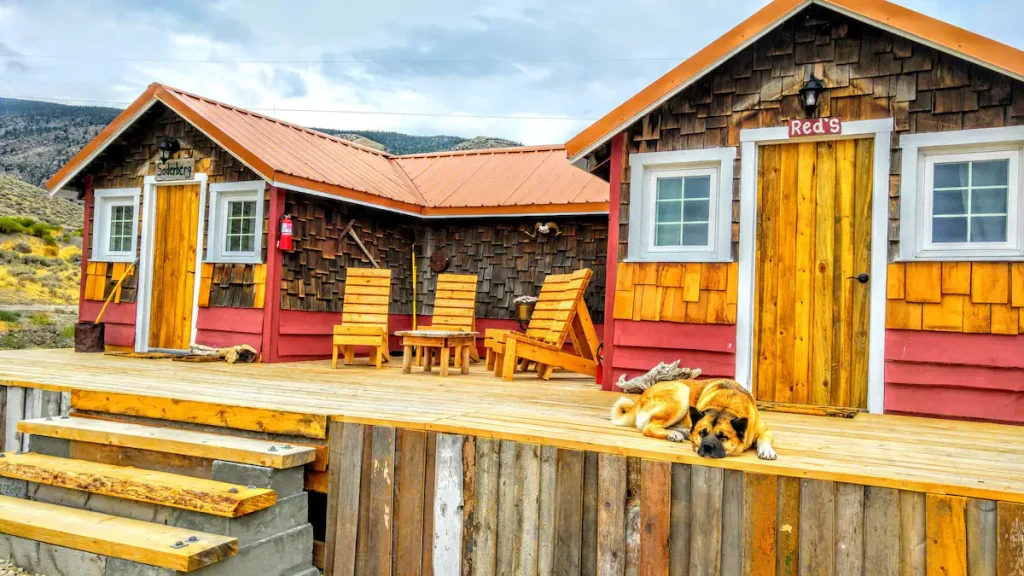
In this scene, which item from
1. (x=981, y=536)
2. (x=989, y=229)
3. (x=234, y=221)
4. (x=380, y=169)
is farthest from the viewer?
(x=380, y=169)

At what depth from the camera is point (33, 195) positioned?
28594 millimetres

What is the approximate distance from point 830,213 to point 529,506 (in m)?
3.25

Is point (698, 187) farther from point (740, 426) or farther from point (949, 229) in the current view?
point (740, 426)

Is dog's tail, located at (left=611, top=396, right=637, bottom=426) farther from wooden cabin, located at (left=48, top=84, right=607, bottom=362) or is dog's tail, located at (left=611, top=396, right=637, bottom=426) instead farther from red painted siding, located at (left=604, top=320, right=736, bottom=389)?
wooden cabin, located at (left=48, top=84, right=607, bottom=362)

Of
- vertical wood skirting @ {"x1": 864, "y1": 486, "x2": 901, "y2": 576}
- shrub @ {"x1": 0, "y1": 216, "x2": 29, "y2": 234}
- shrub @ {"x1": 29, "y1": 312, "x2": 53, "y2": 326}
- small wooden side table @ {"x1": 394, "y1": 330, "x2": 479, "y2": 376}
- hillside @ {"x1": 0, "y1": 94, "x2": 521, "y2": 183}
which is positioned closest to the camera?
vertical wood skirting @ {"x1": 864, "y1": 486, "x2": 901, "y2": 576}

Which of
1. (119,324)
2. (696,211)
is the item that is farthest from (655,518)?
(119,324)

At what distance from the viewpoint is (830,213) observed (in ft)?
16.5

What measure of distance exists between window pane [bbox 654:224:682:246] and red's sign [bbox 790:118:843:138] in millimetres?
1067

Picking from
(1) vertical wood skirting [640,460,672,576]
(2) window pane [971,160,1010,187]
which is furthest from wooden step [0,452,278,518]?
(2) window pane [971,160,1010,187]

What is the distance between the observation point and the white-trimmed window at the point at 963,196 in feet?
14.8

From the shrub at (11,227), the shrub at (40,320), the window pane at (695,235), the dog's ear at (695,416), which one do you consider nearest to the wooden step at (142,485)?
the dog's ear at (695,416)

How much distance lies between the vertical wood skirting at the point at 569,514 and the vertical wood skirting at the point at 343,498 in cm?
102

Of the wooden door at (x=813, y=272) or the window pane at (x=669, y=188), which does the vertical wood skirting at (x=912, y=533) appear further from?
the window pane at (x=669, y=188)

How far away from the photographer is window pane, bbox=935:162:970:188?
4.68 meters
